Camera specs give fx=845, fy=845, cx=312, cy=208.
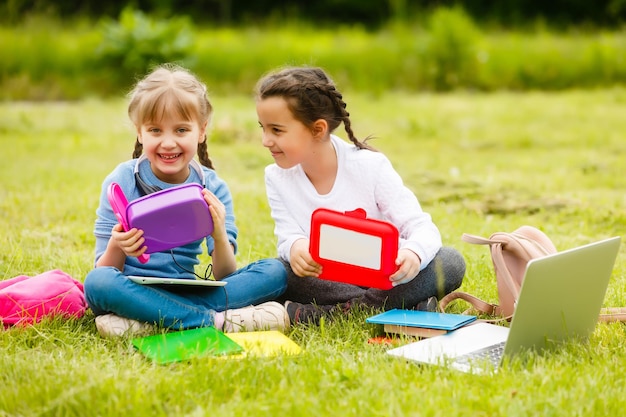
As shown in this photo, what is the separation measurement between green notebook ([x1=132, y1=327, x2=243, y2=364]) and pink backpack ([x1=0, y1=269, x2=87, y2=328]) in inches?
15.6

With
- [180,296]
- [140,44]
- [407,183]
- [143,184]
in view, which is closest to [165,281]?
[180,296]

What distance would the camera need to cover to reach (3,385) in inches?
79.0

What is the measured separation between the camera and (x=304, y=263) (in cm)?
259

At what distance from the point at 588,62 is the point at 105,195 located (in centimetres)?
901

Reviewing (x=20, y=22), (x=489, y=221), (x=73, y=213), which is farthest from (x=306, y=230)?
(x=20, y=22)

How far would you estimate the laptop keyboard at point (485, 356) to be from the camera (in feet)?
7.16

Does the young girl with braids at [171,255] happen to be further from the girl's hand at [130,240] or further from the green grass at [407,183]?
the green grass at [407,183]

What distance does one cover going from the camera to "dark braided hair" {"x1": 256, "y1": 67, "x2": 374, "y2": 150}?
2.74 metres

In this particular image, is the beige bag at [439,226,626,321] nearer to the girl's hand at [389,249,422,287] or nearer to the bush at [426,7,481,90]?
the girl's hand at [389,249,422,287]

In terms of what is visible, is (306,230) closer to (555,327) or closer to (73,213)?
(555,327)

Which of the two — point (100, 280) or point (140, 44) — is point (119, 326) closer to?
point (100, 280)

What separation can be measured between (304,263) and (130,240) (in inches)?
20.8

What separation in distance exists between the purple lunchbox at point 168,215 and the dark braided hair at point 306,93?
0.45 metres

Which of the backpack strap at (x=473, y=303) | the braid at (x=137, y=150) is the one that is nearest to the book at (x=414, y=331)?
the backpack strap at (x=473, y=303)
